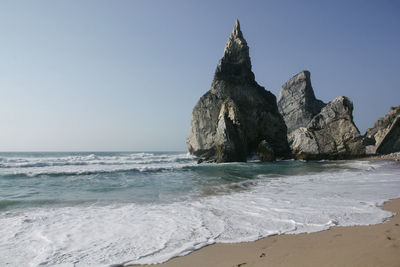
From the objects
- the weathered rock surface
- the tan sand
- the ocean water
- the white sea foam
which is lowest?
the white sea foam

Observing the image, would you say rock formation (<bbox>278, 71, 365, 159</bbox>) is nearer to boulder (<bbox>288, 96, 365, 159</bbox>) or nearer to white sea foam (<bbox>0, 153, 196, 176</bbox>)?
boulder (<bbox>288, 96, 365, 159</bbox>)

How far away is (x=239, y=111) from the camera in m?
29.8

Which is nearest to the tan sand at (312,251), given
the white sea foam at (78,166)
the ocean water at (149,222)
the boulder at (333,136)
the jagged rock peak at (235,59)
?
the ocean water at (149,222)

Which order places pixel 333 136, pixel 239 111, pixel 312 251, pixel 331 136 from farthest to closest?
1. pixel 331 136
2. pixel 333 136
3. pixel 239 111
4. pixel 312 251

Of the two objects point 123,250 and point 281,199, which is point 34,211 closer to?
point 123,250

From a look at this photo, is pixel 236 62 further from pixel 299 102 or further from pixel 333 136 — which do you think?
pixel 299 102

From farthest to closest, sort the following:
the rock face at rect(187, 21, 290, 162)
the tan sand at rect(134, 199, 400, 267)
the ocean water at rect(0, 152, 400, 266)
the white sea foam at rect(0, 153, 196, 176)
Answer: the rock face at rect(187, 21, 290, 162) < the white sea foam at rect(0, 153, 196, 176) < the ocean water at rect(0, 152, 400, 266) < the tan sand at rect(134, 199, 400, 267)

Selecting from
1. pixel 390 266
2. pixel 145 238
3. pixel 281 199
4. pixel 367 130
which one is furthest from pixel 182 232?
pixel 367 130

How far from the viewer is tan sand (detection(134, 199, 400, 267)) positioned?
9.62ft

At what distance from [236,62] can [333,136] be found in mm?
15527

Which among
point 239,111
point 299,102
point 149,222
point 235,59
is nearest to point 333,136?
point 239,111

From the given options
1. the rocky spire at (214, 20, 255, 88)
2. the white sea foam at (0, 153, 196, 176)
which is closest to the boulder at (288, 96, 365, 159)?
the rocky spire at (214, 20, 255, 88)

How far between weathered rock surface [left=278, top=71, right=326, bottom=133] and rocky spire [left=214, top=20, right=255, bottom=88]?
70.9 feet

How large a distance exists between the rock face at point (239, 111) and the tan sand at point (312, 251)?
25.1 m
